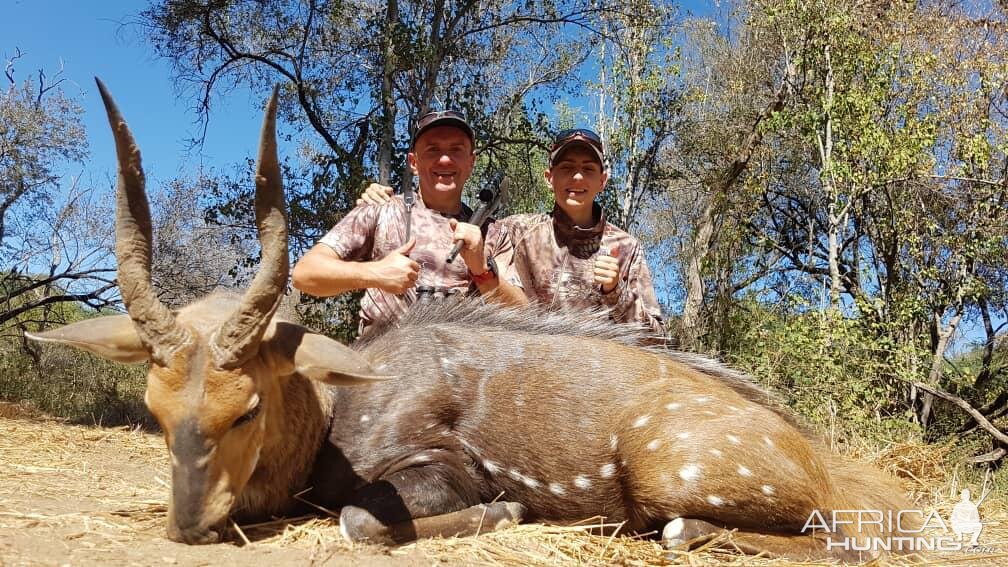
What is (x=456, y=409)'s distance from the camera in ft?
12.8

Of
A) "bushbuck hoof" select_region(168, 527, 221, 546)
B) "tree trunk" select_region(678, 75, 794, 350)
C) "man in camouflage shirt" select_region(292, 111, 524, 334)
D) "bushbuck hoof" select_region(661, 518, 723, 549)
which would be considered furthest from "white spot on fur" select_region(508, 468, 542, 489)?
"tree trunk" select_region(678, 75, 794, 350)

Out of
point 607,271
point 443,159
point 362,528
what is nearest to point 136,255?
point 362,528

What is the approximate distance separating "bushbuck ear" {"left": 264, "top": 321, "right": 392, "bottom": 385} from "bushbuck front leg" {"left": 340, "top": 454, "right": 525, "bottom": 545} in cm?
61

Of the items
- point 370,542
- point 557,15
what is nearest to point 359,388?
point 370,542

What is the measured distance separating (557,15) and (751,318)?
599cm

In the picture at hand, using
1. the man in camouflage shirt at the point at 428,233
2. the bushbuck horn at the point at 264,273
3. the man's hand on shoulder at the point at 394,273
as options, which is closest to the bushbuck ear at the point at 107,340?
the bushbuck horn at the point at 264,273

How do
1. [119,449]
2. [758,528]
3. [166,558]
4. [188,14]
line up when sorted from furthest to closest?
[188,14] < [119,449] < [758,528] < [166,558]

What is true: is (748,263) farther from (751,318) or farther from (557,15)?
Result: (557,15)

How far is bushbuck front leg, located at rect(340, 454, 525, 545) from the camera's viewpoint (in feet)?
10.8

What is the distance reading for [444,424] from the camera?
3.88m

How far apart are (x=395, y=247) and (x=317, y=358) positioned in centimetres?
204

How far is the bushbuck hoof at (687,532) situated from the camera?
3395mm

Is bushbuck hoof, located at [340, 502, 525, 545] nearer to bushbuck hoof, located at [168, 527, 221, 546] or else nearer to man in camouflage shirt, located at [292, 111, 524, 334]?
bushbuck hoof, located at [168, 527, 221, 546]

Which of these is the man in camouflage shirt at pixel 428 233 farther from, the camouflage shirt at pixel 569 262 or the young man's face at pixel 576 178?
the young man's face at pixel 576 178
